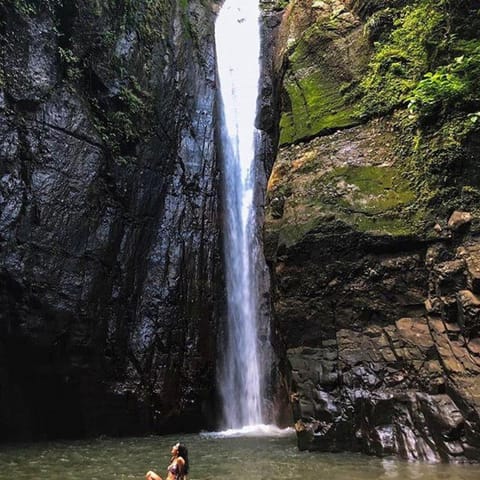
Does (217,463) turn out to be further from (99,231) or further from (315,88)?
(315,88)

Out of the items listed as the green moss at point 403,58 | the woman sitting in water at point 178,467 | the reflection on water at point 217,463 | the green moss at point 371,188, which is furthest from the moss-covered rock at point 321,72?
the woman sitting in water at point 178,467

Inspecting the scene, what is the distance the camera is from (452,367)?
7312 mm

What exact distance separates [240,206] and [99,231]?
5511 millimetres

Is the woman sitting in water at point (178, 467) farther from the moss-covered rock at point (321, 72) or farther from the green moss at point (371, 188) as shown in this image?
the moss-covered rock at point (321, 72)

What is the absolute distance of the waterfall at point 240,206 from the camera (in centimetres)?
1406

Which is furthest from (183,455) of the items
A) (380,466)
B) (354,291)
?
(354,291)

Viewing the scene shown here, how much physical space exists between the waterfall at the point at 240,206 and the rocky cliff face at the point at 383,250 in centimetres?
445

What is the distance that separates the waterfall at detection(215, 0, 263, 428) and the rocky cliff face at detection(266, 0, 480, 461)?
14.6 feet

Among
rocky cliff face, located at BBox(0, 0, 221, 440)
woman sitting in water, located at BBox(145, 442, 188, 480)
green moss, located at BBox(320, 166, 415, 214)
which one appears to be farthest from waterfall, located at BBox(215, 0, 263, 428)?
woman sitting in water, located at BBox(145, 442, 188, 480)

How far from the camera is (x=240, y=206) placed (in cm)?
1653

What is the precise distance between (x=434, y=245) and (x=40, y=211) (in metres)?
8.23

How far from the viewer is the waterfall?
46.1ft

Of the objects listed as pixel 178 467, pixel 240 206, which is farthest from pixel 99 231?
pixel 178 467

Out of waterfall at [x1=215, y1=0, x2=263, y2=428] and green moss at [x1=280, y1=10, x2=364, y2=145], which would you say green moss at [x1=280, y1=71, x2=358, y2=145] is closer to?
green moss at [x1=280, y1=10, x2=364, y2=145]
